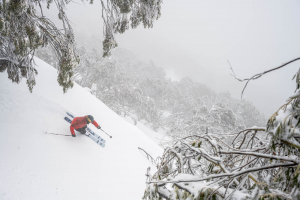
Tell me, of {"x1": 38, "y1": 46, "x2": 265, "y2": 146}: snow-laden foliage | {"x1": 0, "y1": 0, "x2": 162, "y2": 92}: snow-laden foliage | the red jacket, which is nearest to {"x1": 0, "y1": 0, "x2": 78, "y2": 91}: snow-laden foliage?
{"x1": 0, "y1": 0, "x2": 162, "y2": 92}: snow-laden foliage

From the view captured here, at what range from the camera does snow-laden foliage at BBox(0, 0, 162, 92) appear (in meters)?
3.25

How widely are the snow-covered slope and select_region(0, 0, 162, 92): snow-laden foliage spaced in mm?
933

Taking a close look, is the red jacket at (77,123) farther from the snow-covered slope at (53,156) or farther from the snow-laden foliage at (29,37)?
the snow-laden foliage at (29,37)

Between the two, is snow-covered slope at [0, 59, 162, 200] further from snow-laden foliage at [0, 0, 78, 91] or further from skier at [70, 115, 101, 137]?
snow-laden foliage at [0, 0, 78, 91]

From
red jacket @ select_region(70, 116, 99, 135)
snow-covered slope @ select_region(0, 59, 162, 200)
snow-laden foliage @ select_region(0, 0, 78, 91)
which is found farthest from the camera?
red jacket @ select_region(70, 116, 99, 135)

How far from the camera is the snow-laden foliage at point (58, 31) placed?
3.25 m

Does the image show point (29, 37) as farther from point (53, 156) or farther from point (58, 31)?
point (53, 156)

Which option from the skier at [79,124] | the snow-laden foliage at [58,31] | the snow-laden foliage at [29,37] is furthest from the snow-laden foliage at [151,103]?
the snow-laden foliage at [29,37]

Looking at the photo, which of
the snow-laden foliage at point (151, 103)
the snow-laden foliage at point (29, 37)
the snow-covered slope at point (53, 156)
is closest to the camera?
the snow-laden foliage at point (29, 37)

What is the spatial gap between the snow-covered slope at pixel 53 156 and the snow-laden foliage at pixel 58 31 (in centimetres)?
93

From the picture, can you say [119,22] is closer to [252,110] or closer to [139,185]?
[139,185]

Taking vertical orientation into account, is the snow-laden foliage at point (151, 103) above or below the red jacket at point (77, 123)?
above

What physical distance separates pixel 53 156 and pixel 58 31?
3.39m

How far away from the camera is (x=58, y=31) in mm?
4016
